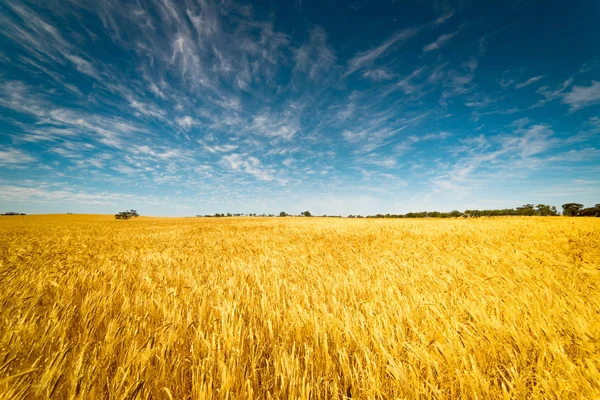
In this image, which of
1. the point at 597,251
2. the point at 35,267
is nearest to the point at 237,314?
the point at 35,267

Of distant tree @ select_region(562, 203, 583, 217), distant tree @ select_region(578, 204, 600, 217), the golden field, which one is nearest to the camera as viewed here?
the golden field

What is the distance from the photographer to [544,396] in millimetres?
1266

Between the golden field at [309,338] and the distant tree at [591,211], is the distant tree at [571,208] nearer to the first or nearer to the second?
the distant tree at [591,211]

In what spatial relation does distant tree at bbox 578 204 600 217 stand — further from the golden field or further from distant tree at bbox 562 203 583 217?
the golden field

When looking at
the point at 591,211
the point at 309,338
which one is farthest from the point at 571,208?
the point at 309,338

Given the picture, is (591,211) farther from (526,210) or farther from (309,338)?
(309,338)

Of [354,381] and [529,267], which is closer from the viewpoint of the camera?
[354,381]

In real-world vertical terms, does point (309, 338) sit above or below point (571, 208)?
below

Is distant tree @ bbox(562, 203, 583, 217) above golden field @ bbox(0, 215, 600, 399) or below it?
above

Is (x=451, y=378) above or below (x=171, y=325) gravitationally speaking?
below

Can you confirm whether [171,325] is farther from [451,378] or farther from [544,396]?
[544,396]

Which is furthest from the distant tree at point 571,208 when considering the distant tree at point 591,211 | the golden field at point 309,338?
the golden field at point 309,338

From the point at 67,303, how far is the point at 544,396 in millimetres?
3979

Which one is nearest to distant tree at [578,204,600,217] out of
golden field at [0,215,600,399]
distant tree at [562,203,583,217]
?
distant tree at [562,203,583,217]
